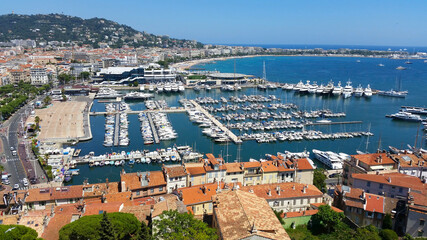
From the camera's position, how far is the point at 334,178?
3309cm

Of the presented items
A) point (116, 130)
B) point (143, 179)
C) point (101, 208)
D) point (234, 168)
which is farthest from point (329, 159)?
point (116, 130)

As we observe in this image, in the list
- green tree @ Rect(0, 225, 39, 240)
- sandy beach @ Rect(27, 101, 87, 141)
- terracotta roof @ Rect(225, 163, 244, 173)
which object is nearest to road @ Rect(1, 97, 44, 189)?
sandy beach @ Rect(27, 101, 87, 141)

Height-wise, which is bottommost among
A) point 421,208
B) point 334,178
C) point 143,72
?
point 334,178

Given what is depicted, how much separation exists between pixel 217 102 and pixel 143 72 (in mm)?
36007

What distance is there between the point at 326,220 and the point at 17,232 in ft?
56.8

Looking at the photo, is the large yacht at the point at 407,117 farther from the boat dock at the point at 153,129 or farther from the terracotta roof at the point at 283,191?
the terracotta roof at the point at 283,191

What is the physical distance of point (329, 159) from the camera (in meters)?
37.7

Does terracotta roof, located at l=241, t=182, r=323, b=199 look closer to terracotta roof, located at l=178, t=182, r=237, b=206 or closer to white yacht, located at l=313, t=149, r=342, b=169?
terracotta roof, located at l=178, t=182, r=237, b=206

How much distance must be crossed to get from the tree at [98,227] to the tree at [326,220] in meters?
11.2

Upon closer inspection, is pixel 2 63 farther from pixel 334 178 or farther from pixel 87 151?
pixel 334 178

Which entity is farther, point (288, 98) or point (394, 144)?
point (288, 98)

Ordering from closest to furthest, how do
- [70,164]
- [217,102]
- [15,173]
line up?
[15,173] → [70,164] → [217,102]

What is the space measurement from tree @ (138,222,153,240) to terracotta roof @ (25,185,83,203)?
828 centimetres

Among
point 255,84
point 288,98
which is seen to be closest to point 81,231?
point 288,98
